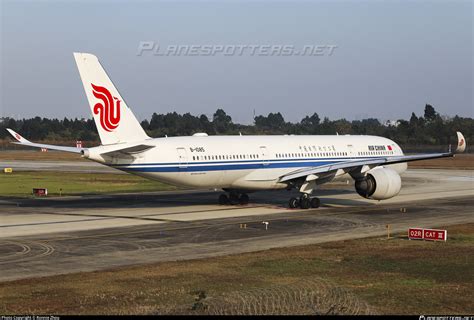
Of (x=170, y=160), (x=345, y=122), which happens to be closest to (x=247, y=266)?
(x=170, y=160)

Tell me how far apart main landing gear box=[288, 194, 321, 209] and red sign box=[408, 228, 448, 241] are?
45.5 feet

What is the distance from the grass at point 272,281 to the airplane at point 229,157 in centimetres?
1418

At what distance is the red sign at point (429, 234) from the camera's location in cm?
3206

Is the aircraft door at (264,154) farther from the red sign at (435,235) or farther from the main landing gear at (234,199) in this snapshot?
the red sign at (435,235)

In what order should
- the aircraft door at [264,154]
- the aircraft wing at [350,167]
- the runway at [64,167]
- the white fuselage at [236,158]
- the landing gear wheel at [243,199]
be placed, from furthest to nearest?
the runway at [64,167]
the landing gear wheel at [243,199]
the aircraft door at [264,154]
the aircraft wing at [350,167]
the white fuselage at [236,158]

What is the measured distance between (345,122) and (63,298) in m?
145

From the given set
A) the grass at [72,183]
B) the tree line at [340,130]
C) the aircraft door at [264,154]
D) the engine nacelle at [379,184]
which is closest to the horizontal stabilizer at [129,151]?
the aircraft door at [264,154]

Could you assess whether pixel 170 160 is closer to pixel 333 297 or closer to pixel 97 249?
pixel 97 249

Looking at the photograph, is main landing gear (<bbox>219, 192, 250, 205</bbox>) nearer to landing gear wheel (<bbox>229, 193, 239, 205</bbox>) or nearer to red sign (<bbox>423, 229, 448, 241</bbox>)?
landing gear wheel (<bbox>229, 193, 239, 205</bbox>)

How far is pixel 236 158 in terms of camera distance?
45469 millimetres

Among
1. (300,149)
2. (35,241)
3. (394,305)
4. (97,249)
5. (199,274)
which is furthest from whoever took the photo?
(300,149)

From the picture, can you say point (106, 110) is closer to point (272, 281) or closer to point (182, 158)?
point (182, 158)

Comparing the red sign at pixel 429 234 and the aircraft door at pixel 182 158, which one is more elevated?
the aircraft door at pixel 182 158

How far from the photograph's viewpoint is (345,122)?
162125 mm
